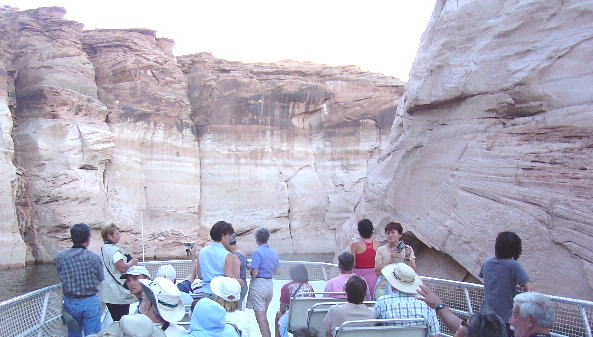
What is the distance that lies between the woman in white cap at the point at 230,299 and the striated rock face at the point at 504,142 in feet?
16.8

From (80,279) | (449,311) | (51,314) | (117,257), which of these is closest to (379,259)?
(449,311)

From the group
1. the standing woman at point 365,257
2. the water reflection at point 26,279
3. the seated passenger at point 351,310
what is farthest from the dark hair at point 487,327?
the water reflection at point 26,279

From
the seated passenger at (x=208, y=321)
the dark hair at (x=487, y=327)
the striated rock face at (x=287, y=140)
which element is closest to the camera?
the dark hair at (x=487, y=327)

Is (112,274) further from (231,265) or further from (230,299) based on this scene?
(230,299)

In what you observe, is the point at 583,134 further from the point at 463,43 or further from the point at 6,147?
the point at 6,147

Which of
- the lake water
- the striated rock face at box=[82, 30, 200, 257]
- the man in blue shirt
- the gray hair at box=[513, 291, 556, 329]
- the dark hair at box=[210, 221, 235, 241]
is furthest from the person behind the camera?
the striated rock face at box=[82, 30, 200, 257]

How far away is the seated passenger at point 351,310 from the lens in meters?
4.18

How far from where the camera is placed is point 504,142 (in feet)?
29.9

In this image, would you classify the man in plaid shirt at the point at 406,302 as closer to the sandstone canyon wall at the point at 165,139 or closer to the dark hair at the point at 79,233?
the dark hair at the point at 79,233

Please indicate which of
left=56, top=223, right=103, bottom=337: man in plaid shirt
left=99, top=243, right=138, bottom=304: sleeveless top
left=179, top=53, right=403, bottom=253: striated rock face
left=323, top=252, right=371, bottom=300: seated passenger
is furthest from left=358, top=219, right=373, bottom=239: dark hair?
left=179, top=53, right=403, bottom=253: striated rock face

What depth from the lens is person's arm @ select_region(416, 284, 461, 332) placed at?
378cm

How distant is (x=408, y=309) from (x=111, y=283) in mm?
2931

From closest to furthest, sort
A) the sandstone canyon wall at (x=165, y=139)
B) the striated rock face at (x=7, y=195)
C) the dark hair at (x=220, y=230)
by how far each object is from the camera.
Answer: the dark hair at (x=220, y=230) → the striated rock face at (x=7, y=195) → the sandstone canyon wall at (x=165, y=139)

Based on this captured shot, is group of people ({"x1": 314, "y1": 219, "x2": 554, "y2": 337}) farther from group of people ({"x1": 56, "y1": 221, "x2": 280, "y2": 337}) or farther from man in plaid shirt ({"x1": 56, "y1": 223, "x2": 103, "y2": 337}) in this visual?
man in plaid shirt ({"x1": 56, "y1": 223, "x2": 103, "y2": 337})
